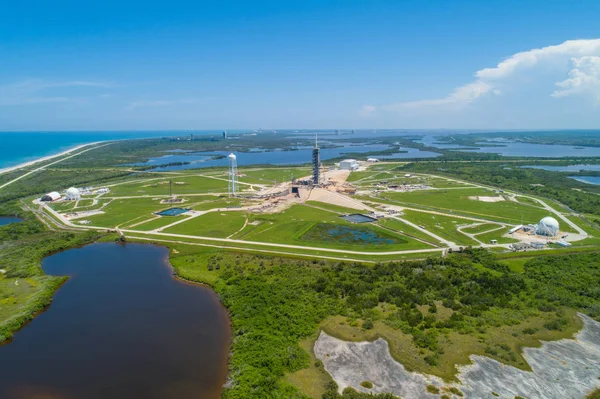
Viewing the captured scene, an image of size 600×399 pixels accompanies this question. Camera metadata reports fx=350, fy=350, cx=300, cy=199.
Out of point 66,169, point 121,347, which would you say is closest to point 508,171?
point 121,347

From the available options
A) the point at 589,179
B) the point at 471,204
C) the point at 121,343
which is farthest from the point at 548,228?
the point at 589,179

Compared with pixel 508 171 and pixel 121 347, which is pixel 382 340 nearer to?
pixel 121 347

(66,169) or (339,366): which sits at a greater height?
(66,169)

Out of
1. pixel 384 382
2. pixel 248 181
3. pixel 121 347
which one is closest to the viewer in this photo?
pixel 384 382

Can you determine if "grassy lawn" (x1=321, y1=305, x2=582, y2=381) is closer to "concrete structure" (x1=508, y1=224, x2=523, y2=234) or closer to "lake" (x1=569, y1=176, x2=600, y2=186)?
"concrete structure" (x1=508, y1=224, x2=523, y2=234)

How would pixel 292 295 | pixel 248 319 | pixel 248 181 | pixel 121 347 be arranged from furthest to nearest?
pixel 248 181, pixel 292 295, pixel 248 319, pixel 121 347

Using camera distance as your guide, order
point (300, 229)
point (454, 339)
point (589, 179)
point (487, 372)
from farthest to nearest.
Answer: point (589, 179) < point (300, 229) < point (454, 339) < point (487, 372)

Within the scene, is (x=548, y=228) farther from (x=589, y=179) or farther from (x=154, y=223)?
(x=589, y=179)
